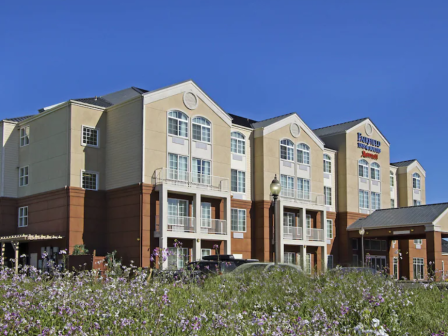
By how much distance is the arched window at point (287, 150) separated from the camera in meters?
44.1

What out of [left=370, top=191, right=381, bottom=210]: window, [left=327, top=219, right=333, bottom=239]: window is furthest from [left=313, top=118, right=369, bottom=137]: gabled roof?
[left=327, top=219, right=333, bottom=239]: window

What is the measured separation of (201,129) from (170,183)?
16.4 feet

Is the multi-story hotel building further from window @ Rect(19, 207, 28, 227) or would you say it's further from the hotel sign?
the hotel sign

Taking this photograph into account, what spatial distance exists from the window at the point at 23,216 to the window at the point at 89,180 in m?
5.70

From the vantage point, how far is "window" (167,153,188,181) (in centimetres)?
3588

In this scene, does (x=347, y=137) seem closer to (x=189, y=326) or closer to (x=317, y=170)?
→ (x=317, y=170)

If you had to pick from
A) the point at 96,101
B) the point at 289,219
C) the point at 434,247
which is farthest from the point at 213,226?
the point at 434,247

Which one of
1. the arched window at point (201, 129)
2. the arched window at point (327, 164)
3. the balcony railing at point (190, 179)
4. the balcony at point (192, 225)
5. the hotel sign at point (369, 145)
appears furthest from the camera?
the hotel sign at point (369, 145)

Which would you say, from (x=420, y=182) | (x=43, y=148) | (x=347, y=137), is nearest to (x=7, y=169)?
(x=43, y=148)

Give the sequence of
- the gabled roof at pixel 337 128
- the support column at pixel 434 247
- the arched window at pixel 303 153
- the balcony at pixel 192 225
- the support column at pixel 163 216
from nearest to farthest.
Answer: the support column at pixel 163 216, the balcony at pixel 192 225, the support column at pixel 434 247, the arched window at pixel 303 153, the gabled roof at pixel 337 128

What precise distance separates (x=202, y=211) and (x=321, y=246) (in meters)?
12.1

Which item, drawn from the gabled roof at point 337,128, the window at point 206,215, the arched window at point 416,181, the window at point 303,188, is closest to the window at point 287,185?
the window at point 303,188

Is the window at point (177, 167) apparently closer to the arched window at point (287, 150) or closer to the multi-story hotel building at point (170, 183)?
the multi-story hotel building at point (170, 183)

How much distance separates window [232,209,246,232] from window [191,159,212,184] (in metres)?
4.15
